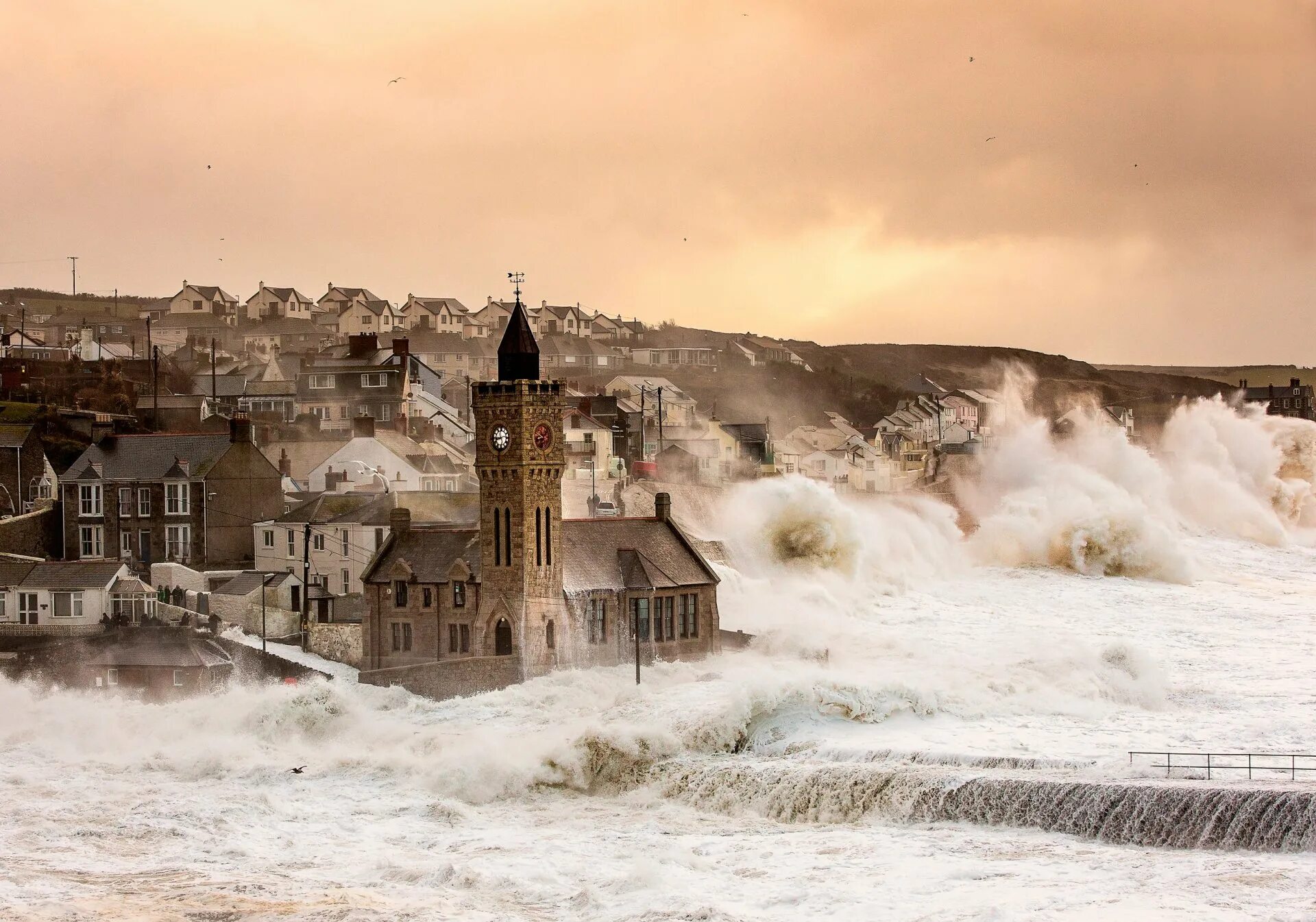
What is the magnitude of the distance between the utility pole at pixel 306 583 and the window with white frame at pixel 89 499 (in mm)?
9069

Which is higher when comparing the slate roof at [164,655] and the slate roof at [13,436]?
the slate roof at [13,436]

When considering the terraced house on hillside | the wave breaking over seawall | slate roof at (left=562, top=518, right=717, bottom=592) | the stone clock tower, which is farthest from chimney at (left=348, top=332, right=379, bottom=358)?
Answer: the wave breaking over seawall

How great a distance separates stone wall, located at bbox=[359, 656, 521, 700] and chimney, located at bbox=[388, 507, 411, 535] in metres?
4.89

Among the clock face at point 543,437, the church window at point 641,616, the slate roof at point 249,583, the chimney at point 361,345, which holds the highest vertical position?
the chimney at point 361,345

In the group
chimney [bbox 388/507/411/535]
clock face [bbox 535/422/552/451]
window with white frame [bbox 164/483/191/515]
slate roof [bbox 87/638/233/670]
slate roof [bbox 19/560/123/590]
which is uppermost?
clock face [bbox 535/422/552/451]

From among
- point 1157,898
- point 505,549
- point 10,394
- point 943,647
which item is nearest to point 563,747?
point 505,549

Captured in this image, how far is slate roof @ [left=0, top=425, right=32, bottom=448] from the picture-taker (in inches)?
2726

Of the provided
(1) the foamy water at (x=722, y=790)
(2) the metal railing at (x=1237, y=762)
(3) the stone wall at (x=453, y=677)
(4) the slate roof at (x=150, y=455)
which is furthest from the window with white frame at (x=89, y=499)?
(2) the metal railing at (x=1237, y=762)

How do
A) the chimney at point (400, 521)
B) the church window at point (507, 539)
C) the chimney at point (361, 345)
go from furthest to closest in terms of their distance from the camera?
1. the chimney at point (361, 345)
2. the chimney at point (400, 521)
3. the church window at point (507, 539)

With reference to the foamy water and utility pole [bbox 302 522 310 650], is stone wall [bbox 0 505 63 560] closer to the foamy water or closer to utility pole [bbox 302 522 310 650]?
utility pole [bbox 302 522 310 650]

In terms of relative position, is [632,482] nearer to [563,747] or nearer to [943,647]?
[943,647]

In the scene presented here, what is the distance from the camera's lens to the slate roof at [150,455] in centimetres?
6519

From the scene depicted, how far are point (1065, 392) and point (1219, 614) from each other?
12757cm

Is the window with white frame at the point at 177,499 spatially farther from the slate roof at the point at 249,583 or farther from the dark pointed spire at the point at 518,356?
the dark pointed spire at the point at 518,356
